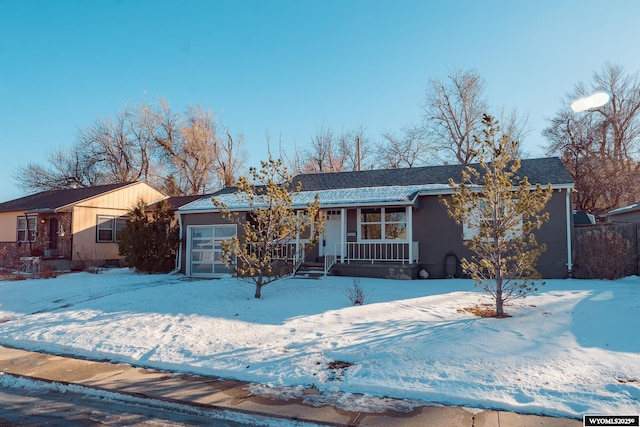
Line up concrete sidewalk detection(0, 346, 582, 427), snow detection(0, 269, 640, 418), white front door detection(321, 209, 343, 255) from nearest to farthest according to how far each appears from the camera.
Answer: concrete sidewalk detection(0, 346, 582, 427) → snow detection(0, 269, 640, 418) → white front door detection(321, 209, 343, 255)

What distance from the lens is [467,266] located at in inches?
332

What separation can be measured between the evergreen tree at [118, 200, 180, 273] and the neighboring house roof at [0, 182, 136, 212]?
5078 mm

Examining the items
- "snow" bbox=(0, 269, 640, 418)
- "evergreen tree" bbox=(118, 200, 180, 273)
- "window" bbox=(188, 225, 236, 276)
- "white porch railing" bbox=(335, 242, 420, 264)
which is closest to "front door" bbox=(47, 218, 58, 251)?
"evergreen tree" bbox=(118, 200, 180, 273)

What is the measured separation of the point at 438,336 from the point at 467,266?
234cm

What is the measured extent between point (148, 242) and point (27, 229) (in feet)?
31.6

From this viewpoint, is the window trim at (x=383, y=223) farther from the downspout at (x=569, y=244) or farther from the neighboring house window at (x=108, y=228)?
the neighboring house window at (x=108, y=228)

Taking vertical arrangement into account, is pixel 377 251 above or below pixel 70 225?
below

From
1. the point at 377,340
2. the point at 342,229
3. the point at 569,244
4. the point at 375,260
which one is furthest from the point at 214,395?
the point at 569,244

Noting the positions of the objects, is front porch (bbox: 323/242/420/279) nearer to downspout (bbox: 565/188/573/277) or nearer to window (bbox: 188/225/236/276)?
window (bbox: 188/225/236/276)

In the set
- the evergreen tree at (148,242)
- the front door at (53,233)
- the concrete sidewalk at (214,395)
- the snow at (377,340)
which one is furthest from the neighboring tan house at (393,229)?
the front door at (53,233)

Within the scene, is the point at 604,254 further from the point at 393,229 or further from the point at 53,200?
the point at 53,200

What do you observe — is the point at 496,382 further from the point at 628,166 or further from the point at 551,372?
the point at 628,166

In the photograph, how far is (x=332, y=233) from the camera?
16141 millimetres

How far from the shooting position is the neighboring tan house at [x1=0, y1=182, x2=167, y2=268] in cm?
1952
